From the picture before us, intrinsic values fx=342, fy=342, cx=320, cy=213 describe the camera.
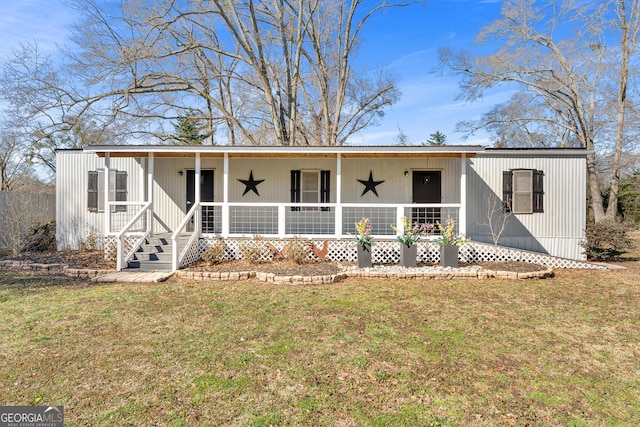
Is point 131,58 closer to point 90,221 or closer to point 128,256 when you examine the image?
point 90,221

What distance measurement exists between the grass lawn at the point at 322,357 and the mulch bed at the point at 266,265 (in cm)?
141

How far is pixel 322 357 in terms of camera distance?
3.62 metres

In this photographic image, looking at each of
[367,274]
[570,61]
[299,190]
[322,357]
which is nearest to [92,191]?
[299,190]

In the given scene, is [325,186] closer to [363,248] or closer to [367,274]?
[363,248]

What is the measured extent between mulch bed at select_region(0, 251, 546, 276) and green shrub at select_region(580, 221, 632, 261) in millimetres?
3582

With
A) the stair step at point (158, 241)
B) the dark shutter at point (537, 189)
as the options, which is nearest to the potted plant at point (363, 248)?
the stair step at point (158, 241)

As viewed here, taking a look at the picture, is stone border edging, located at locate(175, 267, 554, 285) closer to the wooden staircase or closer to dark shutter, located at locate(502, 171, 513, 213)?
the wooden staircase

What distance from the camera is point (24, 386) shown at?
2994 millimetres

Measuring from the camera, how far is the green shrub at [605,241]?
32.4 feet

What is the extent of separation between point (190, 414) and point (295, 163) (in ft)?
29.3

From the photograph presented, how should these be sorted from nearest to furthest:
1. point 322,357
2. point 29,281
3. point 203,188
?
point 322,357, point 29,281, point 203,188

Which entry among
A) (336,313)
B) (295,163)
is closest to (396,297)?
(336,313)

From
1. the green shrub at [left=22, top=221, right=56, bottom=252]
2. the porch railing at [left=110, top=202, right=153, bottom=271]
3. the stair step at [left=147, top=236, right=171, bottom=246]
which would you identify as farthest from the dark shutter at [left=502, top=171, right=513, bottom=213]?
the green shrub at [left=22, top=221, right=56, bottom=252]

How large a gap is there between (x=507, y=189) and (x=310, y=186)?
6.11m
